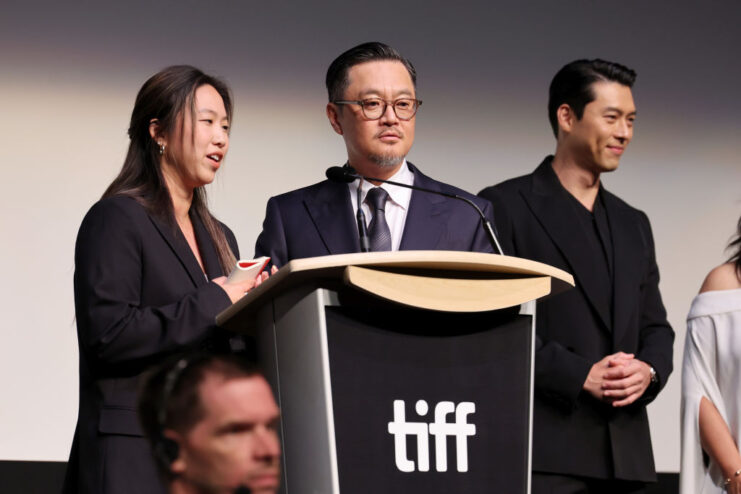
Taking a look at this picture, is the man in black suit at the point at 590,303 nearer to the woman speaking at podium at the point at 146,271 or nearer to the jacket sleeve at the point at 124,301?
the woman speaking at podium at the point at 146,271

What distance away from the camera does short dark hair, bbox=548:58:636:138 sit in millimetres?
3557

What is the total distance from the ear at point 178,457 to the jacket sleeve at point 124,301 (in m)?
1.01

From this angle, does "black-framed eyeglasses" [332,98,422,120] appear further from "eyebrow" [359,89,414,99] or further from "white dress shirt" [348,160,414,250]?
"white dress shirt" [348,160,414,250]

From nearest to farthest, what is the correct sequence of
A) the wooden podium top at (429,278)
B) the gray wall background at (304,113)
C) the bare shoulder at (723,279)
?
the wooden podium top at (429,278)
the bare shoulder at (723,279)
the gray wall background at (304,113)

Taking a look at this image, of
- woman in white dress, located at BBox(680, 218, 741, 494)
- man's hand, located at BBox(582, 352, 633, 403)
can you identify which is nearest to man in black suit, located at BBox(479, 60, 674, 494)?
man's hand, located at BBox(582, 352, 633, 403)

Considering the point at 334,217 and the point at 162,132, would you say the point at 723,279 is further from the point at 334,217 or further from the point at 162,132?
the point at 162,132

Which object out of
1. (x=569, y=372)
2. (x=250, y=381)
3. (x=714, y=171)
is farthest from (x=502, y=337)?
(x=714, y=171)

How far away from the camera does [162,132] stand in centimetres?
273

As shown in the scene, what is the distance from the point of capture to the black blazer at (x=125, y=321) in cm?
230

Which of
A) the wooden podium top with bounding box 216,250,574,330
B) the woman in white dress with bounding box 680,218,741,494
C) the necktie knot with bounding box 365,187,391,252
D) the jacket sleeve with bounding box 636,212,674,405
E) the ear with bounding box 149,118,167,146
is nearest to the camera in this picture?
the wooden podium top with bounding box 216,250,574,330

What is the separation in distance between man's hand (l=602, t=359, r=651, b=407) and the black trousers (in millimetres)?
242

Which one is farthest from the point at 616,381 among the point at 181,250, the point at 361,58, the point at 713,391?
the point at 181,250

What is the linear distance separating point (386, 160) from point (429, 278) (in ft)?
3.22

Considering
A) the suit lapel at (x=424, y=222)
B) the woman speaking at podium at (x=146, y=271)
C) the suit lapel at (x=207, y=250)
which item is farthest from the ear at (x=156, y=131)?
the suit lapel at (x=424, y=222)
